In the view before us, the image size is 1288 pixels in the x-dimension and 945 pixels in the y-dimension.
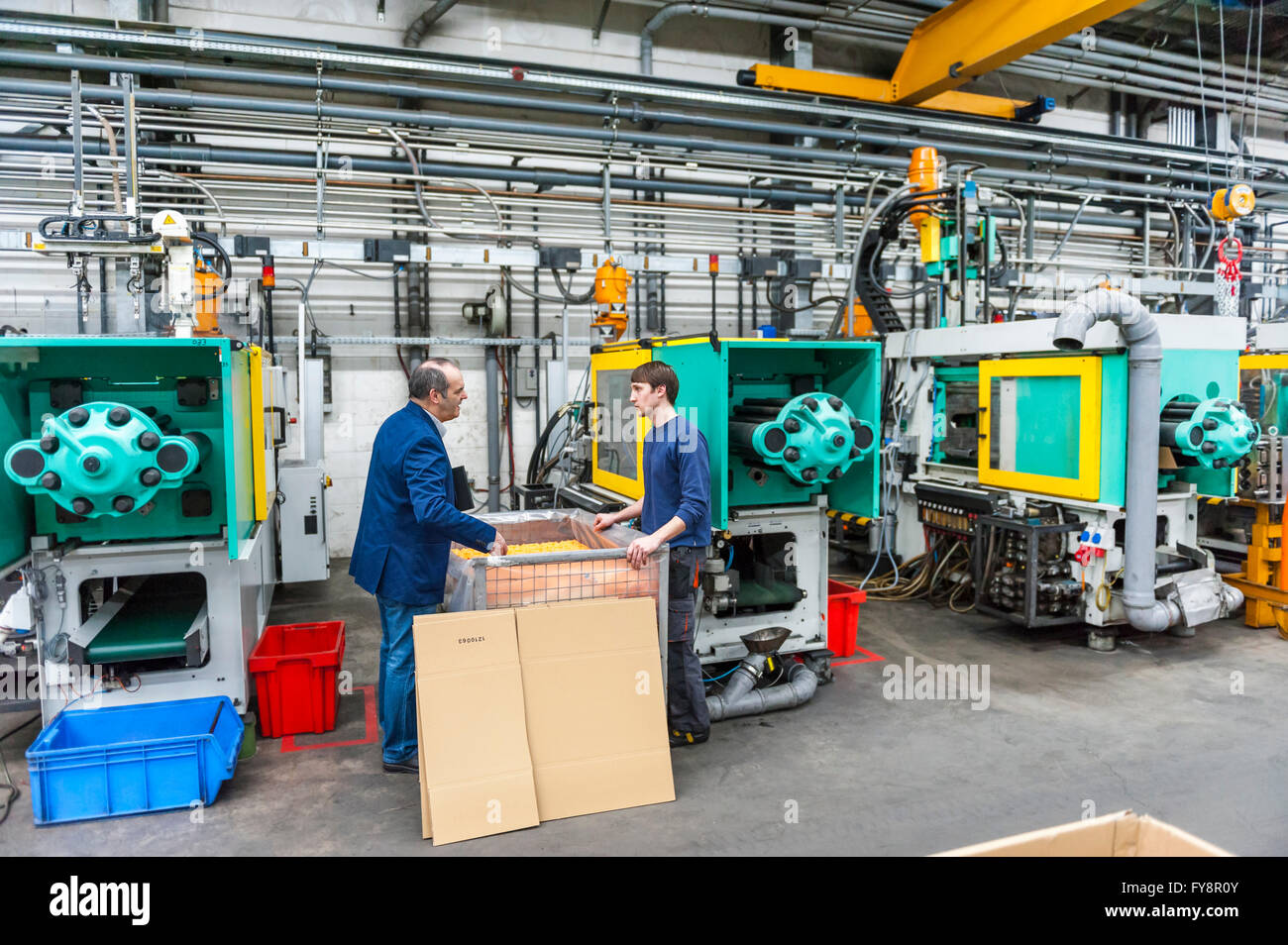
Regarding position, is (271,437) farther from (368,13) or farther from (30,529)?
(368,13)

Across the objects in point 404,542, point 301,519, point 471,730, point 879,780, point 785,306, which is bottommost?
point 879,780

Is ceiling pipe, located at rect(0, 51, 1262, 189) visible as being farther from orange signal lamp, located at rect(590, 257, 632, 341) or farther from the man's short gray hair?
the man's short gray hair

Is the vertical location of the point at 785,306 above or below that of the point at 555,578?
above

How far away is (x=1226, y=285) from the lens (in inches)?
255

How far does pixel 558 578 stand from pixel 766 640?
1211 mm

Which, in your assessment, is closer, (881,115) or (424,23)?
(424,23)

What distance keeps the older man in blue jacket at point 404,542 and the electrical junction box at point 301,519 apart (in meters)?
2.24

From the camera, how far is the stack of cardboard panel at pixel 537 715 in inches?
101

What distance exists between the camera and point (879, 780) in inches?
119

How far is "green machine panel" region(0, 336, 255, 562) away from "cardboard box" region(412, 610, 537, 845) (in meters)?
0.93

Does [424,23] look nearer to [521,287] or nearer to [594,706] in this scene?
[521,287]

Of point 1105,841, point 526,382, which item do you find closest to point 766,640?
point 1105,841

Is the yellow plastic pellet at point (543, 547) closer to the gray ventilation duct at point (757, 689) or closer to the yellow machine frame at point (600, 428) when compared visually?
the yellow machine frame at point (600, 428)

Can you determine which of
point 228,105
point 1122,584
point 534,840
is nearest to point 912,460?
point 1122,584
